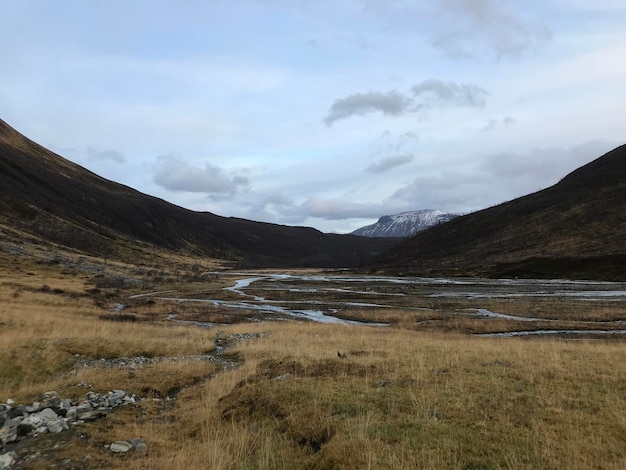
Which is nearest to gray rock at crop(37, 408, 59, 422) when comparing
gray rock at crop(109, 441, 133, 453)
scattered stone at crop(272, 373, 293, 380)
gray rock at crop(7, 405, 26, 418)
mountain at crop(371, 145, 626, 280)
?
gray rock at crop(7, 405, 26, 418)

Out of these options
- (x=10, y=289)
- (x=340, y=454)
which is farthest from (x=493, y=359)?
(x=10, y=289)

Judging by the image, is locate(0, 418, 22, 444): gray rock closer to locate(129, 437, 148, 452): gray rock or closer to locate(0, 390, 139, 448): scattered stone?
locate(0, 390, 139, 448): scattered stone

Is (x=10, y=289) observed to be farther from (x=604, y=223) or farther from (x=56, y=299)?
(x=604, y=223)

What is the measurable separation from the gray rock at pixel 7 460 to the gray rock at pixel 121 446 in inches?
75.7

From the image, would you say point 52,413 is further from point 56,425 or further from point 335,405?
point 335,405

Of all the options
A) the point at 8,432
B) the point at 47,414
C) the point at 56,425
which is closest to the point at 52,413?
the point at 47,414

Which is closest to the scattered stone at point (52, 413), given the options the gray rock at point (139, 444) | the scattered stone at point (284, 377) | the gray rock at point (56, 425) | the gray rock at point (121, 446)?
the gray rock at point (56, 425)

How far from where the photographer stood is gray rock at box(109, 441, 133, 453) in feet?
34.9

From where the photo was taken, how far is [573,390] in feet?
43.2

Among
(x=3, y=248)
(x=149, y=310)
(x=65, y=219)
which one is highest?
(x=65, y=219)

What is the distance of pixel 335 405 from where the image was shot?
12133mm

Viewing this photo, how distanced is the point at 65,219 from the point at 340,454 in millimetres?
190232

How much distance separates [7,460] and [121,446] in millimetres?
2225

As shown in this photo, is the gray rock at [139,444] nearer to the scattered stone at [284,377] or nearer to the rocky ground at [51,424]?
the rocky ground at [51,424]
